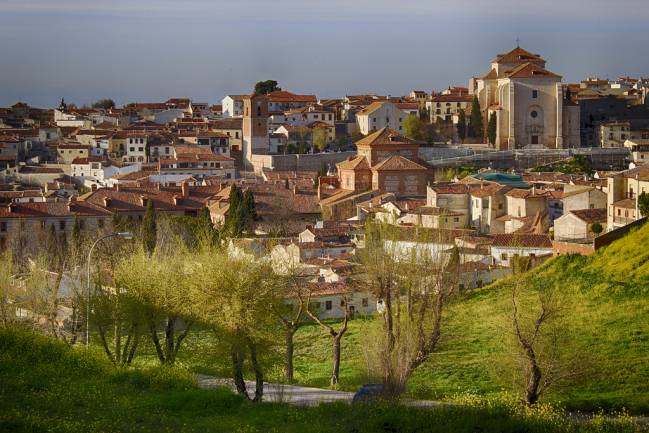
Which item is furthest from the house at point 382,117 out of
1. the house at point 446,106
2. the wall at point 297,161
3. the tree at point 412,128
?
the wall at point 297,161

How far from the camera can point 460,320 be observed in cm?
2572

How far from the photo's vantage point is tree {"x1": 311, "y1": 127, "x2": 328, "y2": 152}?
69.4 m

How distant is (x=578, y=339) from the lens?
879 inches

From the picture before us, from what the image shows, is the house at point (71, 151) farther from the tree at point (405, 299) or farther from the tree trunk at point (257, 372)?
the tree trunk at point (257, 372)

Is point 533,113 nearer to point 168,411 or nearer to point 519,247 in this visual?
point 519,247

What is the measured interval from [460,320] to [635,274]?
3.44m

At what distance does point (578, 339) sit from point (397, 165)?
2827 centimetres

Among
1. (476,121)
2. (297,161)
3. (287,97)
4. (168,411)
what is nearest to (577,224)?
(168,411)

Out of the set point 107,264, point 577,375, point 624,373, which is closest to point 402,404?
point 577,375

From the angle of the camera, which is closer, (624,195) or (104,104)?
(624,195)

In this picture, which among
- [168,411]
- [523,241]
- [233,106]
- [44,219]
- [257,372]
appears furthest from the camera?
[233,106]

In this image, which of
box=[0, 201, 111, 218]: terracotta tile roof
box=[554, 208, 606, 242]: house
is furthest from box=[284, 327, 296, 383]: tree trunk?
box=[0, 201, 111, 218]: terracotta tile roof

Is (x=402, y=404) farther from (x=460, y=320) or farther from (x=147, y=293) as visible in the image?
(x=460, y=320)

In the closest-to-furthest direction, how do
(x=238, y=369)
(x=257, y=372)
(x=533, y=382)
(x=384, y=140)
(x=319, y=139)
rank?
(x=533, y=382) → (x=257, y=372) → (x=238, y=369) → (x=384, y=140) → (x=319, y=139)
